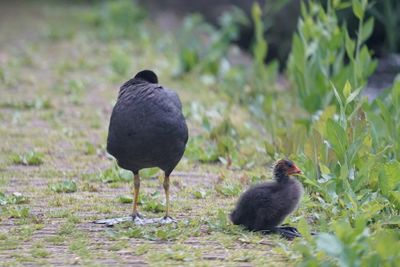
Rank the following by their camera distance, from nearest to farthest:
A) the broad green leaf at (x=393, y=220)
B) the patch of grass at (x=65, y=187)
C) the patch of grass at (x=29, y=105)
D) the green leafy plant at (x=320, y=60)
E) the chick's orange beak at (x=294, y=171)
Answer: the broad green leaf at (x=393, y=220), the chick's orange beak at (x=294, y=171), the patch of grass at (x=65, y=187), the green leafy plant at (x=320, y=60), the patch of grass at (x=29, y=105)

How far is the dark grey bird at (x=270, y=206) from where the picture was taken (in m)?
5.57

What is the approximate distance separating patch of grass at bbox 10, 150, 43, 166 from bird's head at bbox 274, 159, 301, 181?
260cm

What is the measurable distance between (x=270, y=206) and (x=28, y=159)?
2748 mm

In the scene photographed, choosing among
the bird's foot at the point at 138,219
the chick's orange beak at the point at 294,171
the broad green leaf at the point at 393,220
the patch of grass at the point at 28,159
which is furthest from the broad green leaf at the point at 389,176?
the patch of grass at the point at 28,159

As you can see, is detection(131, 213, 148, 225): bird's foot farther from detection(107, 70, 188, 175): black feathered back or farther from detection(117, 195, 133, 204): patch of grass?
detection(117, 195, 133, 204): patch of grass

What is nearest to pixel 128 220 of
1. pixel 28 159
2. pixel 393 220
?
pixel 393 220

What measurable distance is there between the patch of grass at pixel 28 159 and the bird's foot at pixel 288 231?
2714 millimetres

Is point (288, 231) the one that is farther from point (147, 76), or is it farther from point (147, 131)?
point (147, 76)

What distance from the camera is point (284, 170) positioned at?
5.77 meters

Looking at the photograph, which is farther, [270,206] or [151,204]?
[151,204]

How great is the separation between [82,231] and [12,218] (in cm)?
59

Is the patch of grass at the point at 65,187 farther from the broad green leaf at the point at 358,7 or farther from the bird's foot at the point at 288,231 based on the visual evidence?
the broad green leaf at the point at 358,7

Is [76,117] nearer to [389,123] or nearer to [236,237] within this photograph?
[389,123]

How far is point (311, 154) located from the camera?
6723 mm
